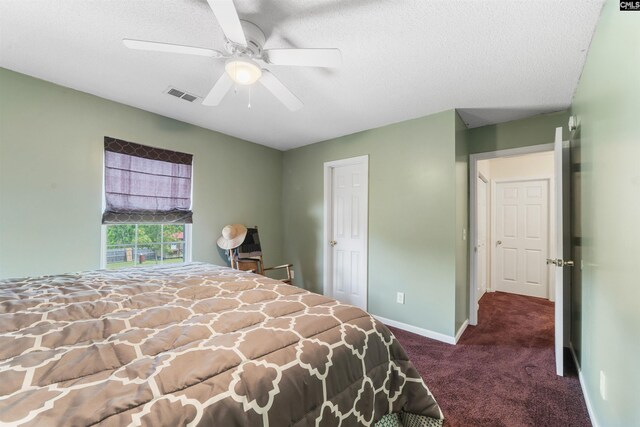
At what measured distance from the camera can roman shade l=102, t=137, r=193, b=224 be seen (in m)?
2.71

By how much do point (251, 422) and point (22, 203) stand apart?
2740mm

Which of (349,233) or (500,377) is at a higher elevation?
(349,233)

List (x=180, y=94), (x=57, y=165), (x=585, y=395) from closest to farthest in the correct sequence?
(x=585, y=395) → (x=57, y=165) → (x=180, y=94)

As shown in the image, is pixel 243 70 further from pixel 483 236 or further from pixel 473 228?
pixel 483 236

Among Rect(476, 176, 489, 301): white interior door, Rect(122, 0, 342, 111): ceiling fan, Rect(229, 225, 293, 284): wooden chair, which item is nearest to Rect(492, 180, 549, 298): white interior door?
Rect(476, 176, 489, 301): white interior door

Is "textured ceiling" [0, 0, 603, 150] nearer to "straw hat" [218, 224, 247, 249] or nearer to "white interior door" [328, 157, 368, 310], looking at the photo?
"white interior door" [328, 157, 368, 310]

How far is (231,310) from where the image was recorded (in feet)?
4.34

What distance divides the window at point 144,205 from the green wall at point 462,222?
3.01 m

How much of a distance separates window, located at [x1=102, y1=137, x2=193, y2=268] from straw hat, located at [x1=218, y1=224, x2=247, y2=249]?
1.29 ft

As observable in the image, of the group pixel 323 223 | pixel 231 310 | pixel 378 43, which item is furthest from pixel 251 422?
pixel 323 223

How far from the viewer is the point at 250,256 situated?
3586 mm

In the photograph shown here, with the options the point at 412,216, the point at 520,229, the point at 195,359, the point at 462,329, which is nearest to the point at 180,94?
the point at 195,359

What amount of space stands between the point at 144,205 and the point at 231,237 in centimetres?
99

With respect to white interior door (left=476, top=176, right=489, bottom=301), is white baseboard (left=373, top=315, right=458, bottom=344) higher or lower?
lower
